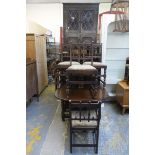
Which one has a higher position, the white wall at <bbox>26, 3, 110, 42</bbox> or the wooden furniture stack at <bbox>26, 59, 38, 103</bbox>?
the white wall at <bbox>26, 3, 110, 42</bbox>

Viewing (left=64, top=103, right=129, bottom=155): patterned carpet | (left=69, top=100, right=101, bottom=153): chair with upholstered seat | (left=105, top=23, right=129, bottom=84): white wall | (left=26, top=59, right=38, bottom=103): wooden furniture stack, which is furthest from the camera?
(left=105, top=23, right=129, bottom=84): white wall

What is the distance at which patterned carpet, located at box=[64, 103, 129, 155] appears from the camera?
2369 mm

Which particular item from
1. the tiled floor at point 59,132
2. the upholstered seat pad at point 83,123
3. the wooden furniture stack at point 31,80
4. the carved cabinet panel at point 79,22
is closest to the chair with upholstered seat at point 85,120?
the upholstered seat pad at point 83,123

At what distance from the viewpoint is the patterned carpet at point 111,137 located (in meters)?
2.37

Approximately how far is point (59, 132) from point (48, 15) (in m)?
4.94

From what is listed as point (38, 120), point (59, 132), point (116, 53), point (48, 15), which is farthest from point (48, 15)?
point (59, 132)

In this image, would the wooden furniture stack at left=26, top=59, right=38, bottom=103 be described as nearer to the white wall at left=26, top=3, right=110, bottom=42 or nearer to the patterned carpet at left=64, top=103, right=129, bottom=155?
the patterned carpet at left=64, top=103, right=129, bottom=155

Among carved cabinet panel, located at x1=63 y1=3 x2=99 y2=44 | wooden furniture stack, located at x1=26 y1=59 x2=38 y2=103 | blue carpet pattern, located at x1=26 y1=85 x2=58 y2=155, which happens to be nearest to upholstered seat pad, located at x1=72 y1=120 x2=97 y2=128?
blue carpet pattern, located at x1=26 y1=85 x2=58 y2=155

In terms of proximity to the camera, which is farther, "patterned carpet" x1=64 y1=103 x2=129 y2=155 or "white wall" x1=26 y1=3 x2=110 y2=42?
"white wall" x1=26 y1=3 x2=110 y2=42

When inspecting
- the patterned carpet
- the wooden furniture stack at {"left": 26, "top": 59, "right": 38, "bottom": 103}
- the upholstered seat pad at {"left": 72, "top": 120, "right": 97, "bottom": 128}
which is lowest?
the patterned carpet

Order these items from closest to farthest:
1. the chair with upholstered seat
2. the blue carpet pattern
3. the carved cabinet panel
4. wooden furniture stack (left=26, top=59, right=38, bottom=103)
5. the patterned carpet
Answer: the chair with upholstered seat
the patterned carpet
the blue carpet pattern
wooden furniture stack (left=26, top=59, right=38, bottom=103)
the carved cabinet panel

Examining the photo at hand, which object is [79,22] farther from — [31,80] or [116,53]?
[31,80]
